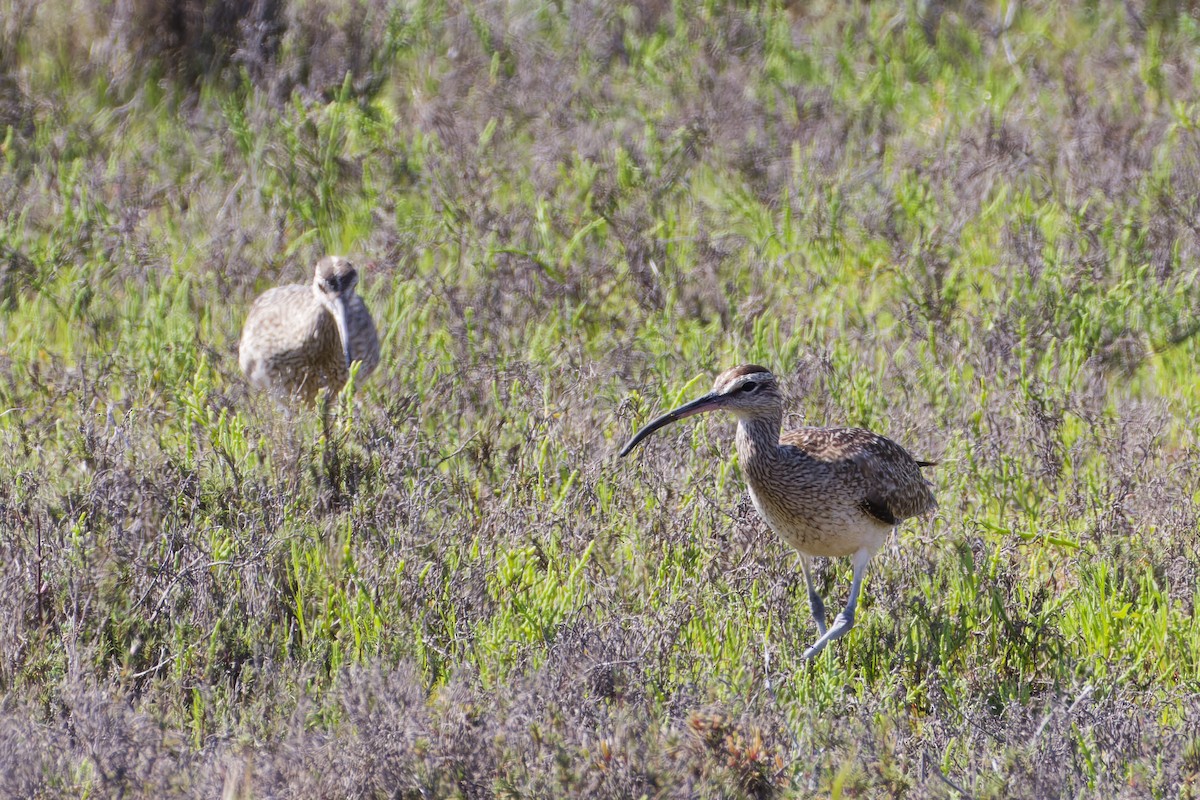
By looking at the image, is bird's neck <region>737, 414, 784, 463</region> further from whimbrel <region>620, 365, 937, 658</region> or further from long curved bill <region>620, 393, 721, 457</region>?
long curved bill <region>620, 393, 721, 457</region>

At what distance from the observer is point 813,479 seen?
212 inches

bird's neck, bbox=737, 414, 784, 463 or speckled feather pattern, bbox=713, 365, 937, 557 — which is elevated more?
bird's neck, bbox=737, 414, 784, 463

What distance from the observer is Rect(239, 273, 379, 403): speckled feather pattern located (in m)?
6.90

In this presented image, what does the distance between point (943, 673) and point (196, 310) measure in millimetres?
4442

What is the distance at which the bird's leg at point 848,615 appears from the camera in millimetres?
5020

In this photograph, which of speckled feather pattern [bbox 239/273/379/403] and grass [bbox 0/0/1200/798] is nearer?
grass [bbox 0/0/1200/798]

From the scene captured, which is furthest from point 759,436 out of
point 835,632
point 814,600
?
point 835,632

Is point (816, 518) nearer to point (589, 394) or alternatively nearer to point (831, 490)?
point (831, 490)

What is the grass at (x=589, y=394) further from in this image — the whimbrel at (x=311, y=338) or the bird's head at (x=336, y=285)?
the bird's head at (x=336, y=285)

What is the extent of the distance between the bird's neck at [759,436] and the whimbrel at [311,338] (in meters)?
2.05

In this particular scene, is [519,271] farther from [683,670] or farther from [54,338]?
[683,670]

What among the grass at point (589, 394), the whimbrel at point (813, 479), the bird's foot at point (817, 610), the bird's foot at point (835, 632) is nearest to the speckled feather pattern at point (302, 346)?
the grass at point (589, 394)

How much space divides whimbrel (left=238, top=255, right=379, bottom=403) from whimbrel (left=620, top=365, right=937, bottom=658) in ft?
6.25

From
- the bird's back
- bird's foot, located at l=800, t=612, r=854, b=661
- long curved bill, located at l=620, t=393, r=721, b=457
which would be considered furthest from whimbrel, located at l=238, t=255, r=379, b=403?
bird's foot, located at l=800, t=612, r=854, b=661
